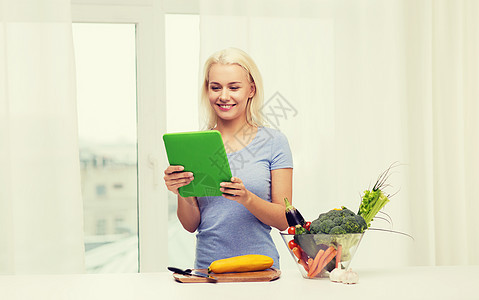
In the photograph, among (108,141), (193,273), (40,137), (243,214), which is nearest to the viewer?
(193,273)

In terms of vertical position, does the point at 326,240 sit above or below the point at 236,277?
above

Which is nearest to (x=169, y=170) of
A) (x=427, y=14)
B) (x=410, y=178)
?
(x=410, y=178)

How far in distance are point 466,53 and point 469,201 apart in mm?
898

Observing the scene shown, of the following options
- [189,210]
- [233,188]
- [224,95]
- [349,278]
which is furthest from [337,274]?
[224,95]

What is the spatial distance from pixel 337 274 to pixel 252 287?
231mm

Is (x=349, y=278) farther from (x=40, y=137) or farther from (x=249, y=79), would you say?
(x=40, y=137)

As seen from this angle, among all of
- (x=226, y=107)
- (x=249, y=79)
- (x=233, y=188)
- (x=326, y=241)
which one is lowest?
(x=326, y=241)

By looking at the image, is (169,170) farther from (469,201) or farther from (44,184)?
(469,201)

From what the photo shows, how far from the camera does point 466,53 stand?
3096 mm

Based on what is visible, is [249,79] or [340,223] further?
[249,79]

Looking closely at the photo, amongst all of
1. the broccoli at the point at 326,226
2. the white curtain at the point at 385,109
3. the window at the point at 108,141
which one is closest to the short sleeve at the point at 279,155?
the broccoli at the point at 326,226

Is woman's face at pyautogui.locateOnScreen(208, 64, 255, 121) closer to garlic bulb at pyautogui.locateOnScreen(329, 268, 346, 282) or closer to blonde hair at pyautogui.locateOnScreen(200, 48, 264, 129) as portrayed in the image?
blonde hair at pyautogui.locateOnScreen(200, 48, 264, 129)

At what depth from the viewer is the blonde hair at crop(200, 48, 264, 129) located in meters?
1.85

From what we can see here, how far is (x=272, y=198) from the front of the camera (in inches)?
70.7
